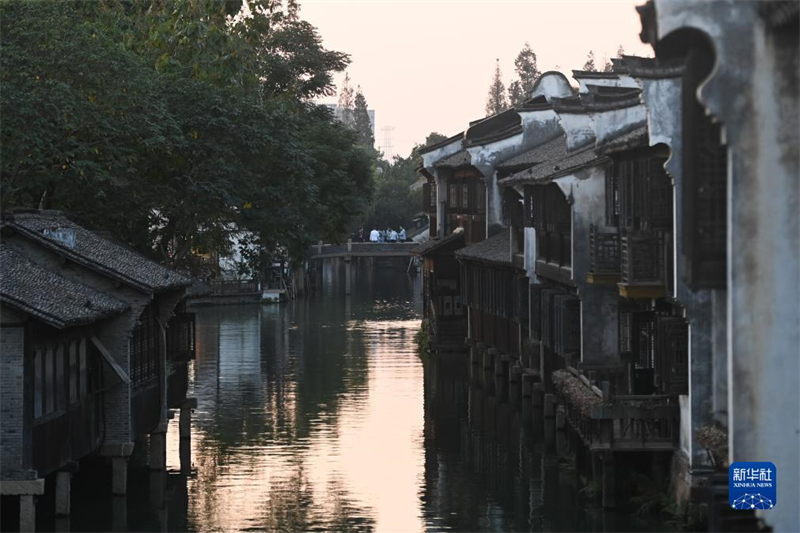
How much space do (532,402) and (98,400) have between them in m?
16.9

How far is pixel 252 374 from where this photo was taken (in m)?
55.2

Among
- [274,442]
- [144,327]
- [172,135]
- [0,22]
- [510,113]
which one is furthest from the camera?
[510,113]

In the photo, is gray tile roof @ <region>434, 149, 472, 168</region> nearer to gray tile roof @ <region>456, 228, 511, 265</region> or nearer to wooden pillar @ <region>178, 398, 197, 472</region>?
gray tile roof @ <region>456, 228, 511, 265</region>

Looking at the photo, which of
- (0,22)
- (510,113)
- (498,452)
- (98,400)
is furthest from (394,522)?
(510,113)

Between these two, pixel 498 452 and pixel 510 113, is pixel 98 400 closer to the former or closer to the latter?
pixel 498 452

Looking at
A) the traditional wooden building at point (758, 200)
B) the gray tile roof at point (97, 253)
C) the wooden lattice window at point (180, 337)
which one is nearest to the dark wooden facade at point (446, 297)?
the wooden lattice window at point (180, 337)

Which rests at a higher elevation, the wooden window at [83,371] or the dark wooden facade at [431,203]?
the dark wooden facade at [431,203]

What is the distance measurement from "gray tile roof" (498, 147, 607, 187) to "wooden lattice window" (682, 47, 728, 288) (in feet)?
46.2

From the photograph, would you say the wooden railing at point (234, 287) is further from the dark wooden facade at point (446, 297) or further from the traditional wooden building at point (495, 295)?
the traditional wooden building at point (495, 295)

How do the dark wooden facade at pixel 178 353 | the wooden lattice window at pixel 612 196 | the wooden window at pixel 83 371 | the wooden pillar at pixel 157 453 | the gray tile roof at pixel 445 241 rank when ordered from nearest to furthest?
1. the wooden window at pixel 83 371
2. the wooden lattice window at pixel 612 196
3. the wooden pillar at pixel 157 453
4. the dark wooden facade at pixel 178 353
5. the gray tile roof at pixel 445 241

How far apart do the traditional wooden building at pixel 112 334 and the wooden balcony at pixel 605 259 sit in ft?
30.3

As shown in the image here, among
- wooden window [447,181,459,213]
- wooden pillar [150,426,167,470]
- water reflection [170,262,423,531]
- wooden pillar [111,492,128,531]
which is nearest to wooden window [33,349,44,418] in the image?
wooden pillar [111,492,128,531]

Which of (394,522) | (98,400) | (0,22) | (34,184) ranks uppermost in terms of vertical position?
(0,22)

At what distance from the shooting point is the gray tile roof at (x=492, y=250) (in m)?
50.1
